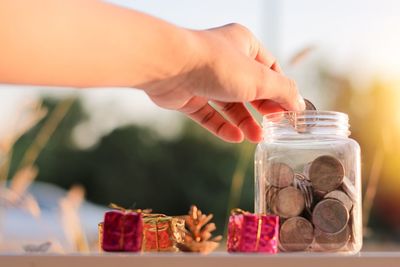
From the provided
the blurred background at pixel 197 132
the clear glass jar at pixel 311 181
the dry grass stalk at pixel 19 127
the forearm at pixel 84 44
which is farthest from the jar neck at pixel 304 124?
the blurred background at pixel 197 132

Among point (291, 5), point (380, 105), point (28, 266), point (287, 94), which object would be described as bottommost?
point (28, 266)

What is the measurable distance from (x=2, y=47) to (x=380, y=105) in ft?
12.1

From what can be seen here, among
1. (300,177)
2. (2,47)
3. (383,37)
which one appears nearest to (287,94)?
(300,177)

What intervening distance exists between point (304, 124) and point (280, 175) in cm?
7

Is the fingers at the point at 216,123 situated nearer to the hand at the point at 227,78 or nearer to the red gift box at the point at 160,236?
the hand at the point at 227,78

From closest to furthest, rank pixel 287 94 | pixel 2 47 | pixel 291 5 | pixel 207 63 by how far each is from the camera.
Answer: pixel 2 47, pixel 207 63, pixel 287 94, pixel 291 5

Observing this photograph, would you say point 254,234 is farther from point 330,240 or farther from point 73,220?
point 73,220

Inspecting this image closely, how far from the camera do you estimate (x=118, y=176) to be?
4.12 metres

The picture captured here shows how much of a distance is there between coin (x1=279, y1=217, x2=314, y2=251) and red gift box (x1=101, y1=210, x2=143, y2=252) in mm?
187

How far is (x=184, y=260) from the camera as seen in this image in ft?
2.07

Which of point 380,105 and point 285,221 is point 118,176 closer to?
point 380,105

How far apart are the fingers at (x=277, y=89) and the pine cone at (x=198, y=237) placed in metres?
0.15

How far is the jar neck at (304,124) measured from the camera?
3.01ft

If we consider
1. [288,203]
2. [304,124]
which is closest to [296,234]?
[288,203]
